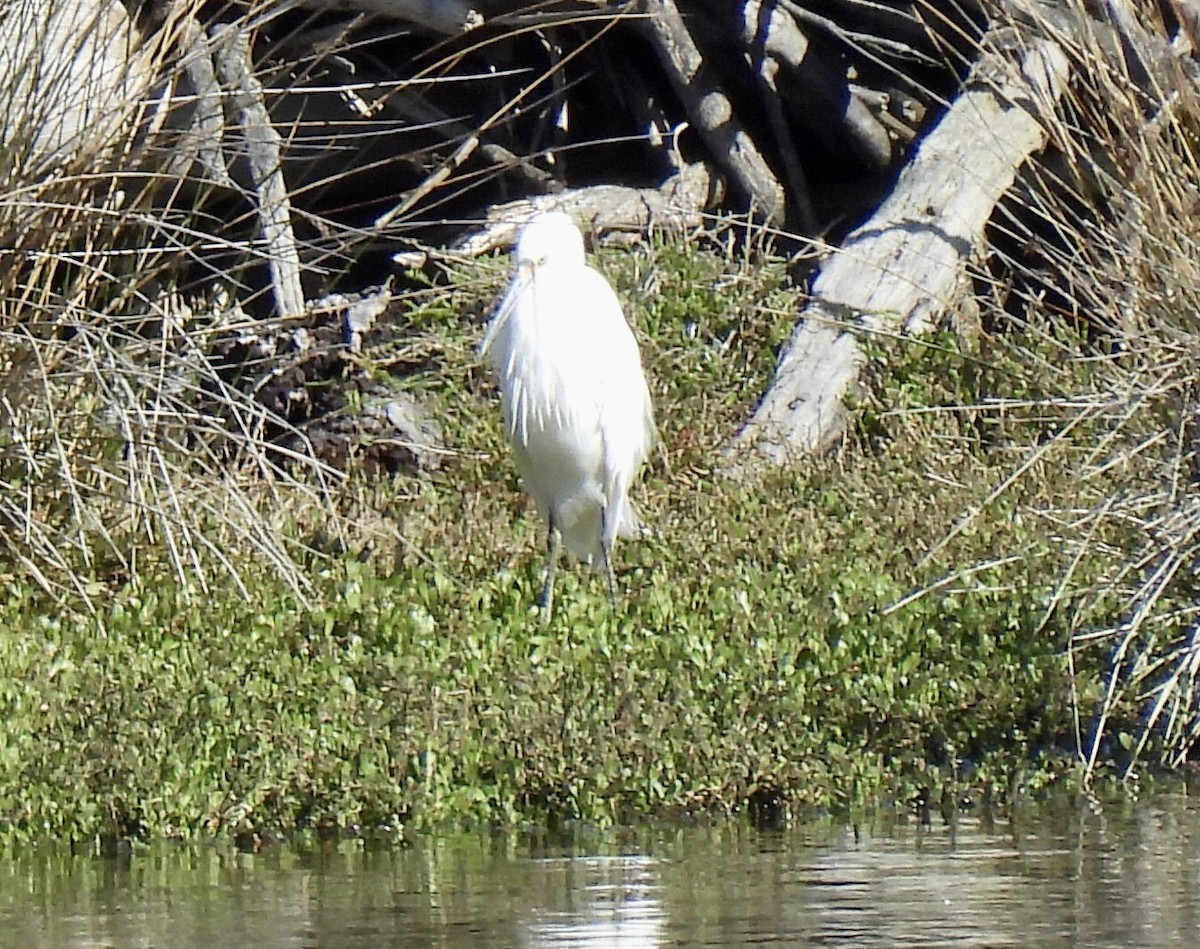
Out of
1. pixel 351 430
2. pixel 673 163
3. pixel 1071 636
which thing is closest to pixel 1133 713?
pixel 1071 636

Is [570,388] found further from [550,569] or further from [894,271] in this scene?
[894,271]

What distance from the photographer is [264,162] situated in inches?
337

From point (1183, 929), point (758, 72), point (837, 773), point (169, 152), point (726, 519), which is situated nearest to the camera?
point (1183, 929)

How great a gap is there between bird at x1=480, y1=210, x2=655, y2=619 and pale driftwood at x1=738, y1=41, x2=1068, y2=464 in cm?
77

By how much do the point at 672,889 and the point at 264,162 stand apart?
4527mm

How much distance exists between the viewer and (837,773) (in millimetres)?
5906

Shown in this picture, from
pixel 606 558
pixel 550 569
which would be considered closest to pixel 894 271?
pixel 606 558

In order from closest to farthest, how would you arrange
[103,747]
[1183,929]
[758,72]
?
[1183,929]
[103,747]
[758,72]

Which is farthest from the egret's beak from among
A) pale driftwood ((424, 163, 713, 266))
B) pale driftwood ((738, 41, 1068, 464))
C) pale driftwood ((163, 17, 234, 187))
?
pale driftwood ((424, 163, 713, 266))

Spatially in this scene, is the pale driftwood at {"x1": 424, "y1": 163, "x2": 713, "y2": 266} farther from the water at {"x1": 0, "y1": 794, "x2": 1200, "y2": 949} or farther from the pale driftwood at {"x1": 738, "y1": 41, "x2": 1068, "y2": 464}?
the water at {"x1": 0, "y1": 794, "x2": 1200, "y2": 949}

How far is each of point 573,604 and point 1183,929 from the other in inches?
116

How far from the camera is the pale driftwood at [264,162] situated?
6848mm

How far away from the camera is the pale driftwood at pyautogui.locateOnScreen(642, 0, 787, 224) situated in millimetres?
10422

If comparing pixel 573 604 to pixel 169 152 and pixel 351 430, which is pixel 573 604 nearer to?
pixel 169 152
